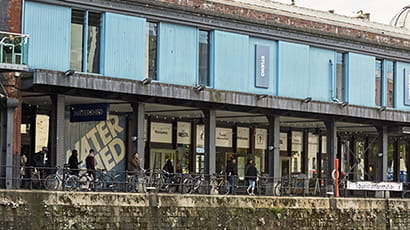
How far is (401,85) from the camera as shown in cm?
4631

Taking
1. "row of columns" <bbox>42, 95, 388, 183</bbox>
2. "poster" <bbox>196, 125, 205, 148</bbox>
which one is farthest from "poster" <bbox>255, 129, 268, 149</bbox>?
"row of columns" <bbox>42, 95, 388, 183</bbox>

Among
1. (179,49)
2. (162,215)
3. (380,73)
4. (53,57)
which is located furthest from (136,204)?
(380,73)

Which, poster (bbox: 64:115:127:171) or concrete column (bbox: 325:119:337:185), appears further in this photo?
concrete column (bbox: 325:119:337:185)

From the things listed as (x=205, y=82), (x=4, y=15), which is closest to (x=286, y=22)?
(x=205, y=82)

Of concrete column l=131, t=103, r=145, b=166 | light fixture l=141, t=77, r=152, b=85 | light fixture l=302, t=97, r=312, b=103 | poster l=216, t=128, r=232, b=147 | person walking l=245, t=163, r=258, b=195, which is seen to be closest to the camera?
light fixture l=141, t=77, r=152, b=85

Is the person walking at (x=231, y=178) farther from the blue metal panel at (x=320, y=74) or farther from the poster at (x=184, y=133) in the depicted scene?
the poster at (x=184, y=133)

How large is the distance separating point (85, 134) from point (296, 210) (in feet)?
30.0

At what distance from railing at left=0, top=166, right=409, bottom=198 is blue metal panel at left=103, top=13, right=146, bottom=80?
147 inches

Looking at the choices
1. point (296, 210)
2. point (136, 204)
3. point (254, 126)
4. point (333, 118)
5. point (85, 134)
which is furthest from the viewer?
point (254, 126)

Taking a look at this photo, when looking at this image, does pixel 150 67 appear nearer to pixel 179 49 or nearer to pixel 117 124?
pixel 179 49

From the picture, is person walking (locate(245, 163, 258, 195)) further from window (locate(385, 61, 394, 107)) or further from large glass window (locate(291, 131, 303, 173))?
large glass window (locate(291, 131, 303, 173))

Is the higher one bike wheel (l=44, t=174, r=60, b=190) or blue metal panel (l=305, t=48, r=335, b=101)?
blue metal panel (l=305, t=48, r=335, b=101)

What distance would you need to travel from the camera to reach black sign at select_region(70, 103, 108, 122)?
35.5m

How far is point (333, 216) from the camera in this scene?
125ft
